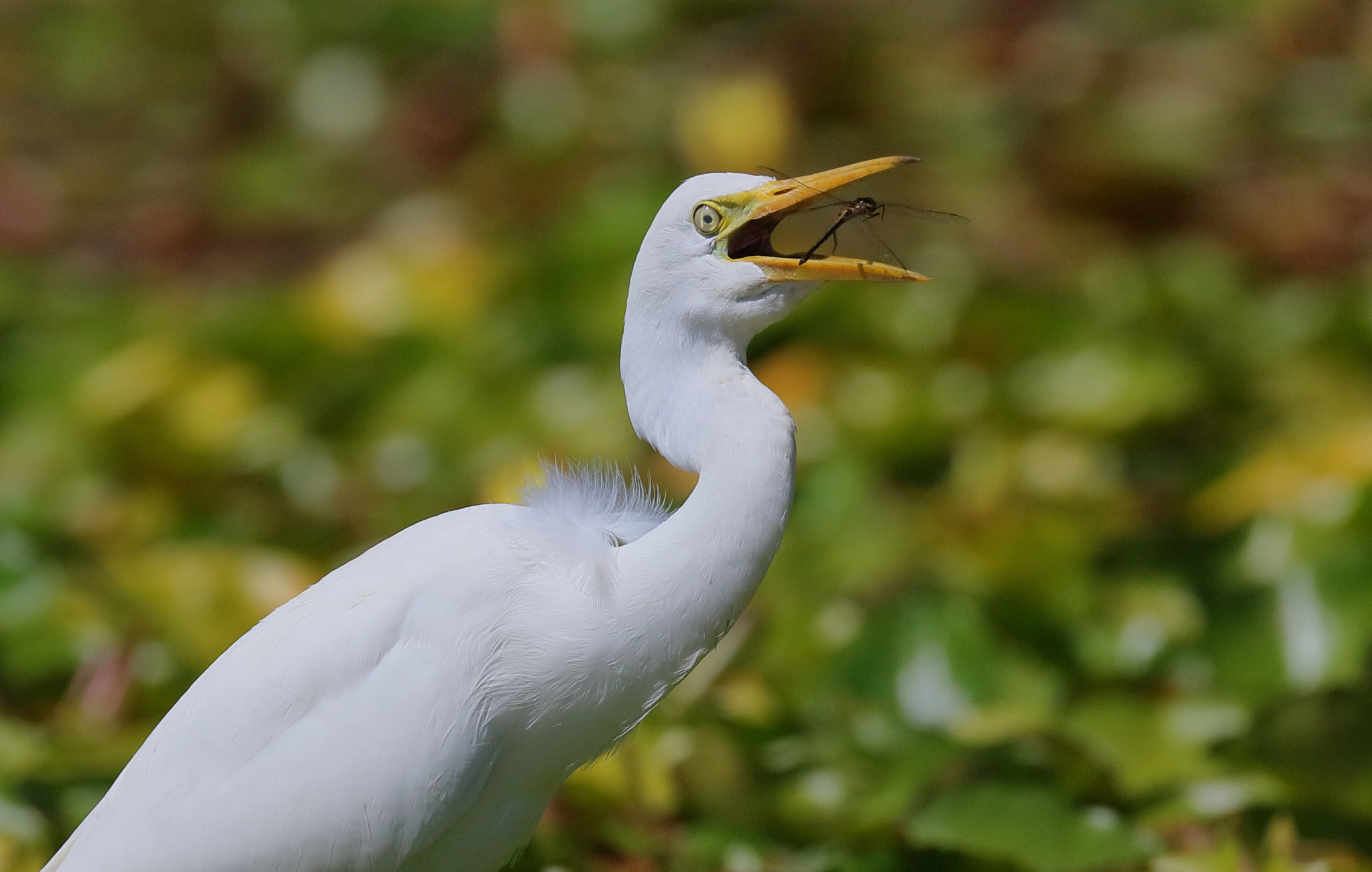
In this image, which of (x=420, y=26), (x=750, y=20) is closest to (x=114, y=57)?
(x=420, y=26)

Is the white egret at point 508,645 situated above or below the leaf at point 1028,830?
above

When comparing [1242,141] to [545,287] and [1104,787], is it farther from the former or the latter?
[1104,787]

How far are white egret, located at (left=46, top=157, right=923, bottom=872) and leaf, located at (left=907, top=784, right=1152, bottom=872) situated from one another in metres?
0.70

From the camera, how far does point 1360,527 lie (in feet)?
9.41

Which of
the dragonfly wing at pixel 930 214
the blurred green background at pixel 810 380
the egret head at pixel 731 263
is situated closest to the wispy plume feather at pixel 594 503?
the egret head at pixel 731 263

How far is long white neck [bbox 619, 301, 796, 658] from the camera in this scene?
156 centimetres

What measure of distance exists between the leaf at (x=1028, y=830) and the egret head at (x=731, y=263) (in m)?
0.89

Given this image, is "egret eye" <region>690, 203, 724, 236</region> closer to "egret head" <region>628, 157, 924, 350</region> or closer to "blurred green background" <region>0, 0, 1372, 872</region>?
"egret head" <region>628, 157, 924, 350</region>

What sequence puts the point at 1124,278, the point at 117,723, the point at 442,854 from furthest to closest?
1. the point at 1124,278
2. the point at 117,723
3. the point at 442,854

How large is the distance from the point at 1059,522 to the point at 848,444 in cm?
61

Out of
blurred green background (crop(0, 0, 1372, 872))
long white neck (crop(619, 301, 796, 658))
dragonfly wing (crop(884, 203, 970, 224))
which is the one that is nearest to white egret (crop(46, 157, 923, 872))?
long white neck (crop(619, 301, 796, 658))

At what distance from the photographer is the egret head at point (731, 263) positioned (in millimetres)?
1552

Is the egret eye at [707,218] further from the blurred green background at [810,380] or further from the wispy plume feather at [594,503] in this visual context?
the blurred green background at [810,380]

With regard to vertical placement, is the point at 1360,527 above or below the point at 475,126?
below
